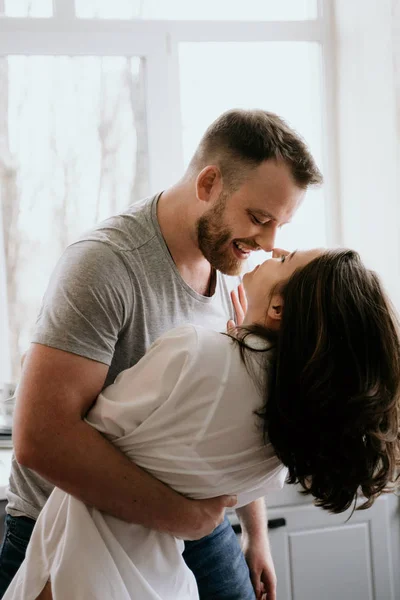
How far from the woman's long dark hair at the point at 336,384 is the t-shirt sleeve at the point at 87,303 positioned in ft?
0.74

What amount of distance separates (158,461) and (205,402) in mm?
121

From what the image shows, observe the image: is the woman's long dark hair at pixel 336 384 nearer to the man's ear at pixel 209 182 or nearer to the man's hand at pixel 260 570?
the man's ear at pixel 209 182

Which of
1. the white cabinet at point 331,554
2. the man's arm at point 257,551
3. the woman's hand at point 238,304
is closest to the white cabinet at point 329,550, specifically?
the white cabinet at point 331,554

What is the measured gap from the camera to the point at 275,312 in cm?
123

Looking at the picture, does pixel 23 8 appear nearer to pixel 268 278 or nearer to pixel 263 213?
pixel 263 213

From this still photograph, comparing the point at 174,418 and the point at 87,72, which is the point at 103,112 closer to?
the point at 87,72

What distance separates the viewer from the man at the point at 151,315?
1.13m

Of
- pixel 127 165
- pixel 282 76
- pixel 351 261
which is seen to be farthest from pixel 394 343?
pixel 282 76

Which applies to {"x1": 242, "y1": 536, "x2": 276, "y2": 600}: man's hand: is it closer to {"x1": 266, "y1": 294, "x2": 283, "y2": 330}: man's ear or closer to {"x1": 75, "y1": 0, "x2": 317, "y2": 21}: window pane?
{"x1": 266, "y1": 294, "x2": 283, "y2": 330}: man's ear

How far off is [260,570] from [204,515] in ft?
1.69

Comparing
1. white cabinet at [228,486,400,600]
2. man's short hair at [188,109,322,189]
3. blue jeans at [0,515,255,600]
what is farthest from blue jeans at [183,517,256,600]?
man's short hair at [188,109,322,189]

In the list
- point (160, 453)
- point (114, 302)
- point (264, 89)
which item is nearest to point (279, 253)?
point (114, 302)

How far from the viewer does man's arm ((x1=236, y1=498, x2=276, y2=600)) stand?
159 centimetres

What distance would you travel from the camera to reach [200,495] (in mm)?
1160
